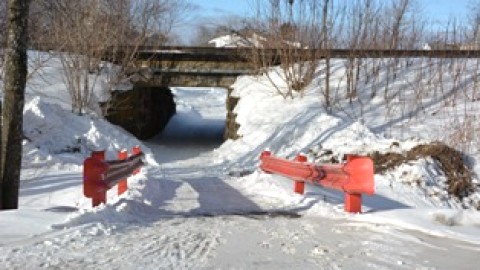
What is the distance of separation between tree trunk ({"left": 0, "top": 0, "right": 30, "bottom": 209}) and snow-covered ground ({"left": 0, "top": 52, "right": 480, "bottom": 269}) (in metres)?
0.87

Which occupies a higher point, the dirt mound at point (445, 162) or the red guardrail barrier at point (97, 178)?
the red guardrail barrier at point (97, 178)

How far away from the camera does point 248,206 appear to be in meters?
8.88

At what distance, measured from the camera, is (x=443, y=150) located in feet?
44.0

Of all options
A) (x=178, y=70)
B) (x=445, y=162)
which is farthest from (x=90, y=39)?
(x=445, y=162)

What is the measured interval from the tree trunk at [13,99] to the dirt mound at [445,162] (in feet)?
27.5

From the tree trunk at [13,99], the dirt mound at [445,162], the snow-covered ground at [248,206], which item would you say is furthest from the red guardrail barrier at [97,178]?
the dirt mound at [445,162]

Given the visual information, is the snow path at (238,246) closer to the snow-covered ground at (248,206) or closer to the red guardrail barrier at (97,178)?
the snow-covered ground at (248,206)

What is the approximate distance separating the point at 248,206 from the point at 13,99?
389cm

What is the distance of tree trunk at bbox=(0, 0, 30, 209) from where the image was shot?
7.65 metres

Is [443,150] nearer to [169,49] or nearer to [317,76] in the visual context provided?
[317,76]

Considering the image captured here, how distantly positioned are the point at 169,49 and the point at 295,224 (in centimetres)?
1908

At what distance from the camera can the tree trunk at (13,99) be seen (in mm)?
7652

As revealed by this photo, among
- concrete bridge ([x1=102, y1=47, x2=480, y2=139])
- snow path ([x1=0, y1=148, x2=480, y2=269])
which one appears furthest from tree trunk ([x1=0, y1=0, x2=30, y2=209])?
concrete bridge ([x1=102, y1=47, x2=480, y2=139])

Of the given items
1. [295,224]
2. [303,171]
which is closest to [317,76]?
[303,171]
